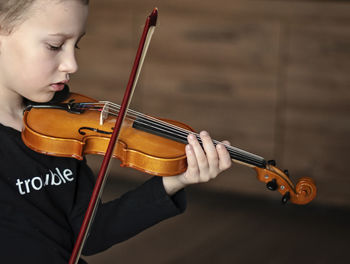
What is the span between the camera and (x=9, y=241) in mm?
883

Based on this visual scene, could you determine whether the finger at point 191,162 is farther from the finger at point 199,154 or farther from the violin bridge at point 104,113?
the violin bridge at point 104,113

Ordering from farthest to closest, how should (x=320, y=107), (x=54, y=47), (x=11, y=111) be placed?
(x=320, y=107)
(x=11, y=111)
(x=54, y=47)

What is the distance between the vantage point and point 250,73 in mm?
2213

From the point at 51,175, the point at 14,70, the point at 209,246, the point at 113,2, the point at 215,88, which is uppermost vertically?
the point at 113,2

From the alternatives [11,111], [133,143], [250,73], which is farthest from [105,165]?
[250,73]

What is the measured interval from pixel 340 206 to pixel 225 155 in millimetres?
1465

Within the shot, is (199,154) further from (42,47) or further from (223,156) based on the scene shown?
(42,47)

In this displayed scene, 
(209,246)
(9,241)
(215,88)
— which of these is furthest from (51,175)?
(215,88)

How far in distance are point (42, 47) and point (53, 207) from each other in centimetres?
30

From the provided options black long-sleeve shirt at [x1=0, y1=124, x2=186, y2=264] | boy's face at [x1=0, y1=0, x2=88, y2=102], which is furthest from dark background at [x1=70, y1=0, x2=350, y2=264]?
boy's face at [x1=0, y1=0, x2=88, y2=102]

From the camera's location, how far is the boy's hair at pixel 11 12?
2.85 ft

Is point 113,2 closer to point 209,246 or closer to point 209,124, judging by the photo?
point 209,124

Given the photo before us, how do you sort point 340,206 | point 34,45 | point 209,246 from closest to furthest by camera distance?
point 34,45
point 209,246
point 340,206

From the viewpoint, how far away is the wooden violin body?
931mm
